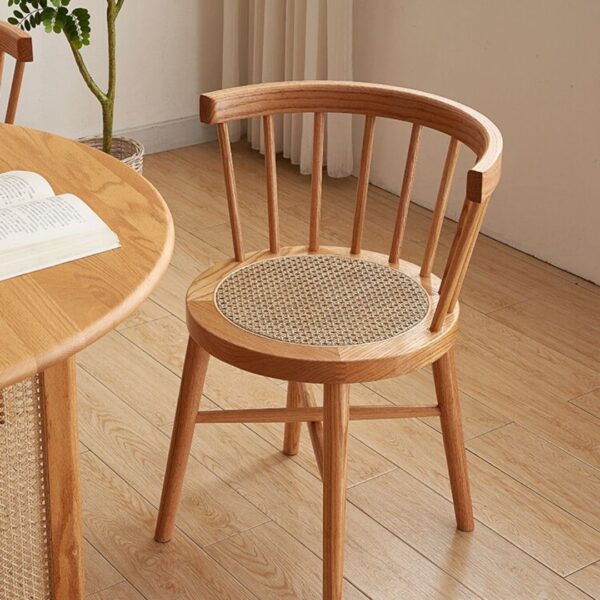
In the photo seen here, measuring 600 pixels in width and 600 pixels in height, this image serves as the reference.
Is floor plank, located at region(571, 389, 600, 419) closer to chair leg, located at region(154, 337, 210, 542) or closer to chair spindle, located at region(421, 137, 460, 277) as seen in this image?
chair spindle, located at region(421, 137, 460, 277)

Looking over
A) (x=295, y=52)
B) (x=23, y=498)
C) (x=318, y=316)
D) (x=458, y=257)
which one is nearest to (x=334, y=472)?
(x=318, y=316)

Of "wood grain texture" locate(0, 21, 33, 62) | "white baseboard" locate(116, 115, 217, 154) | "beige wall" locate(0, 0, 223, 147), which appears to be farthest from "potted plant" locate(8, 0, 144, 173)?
"wood grain texture" locate(0, 21, 33, 62)

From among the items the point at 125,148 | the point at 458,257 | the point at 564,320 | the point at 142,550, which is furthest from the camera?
→ the point at 125,148

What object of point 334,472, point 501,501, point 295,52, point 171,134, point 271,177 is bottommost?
point 171,134

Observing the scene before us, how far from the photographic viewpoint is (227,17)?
A: 3717 millimetres

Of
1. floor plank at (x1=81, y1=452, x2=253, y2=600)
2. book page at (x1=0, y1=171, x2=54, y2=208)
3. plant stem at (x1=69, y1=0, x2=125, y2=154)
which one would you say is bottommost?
floor plank at (x1=81, y1=452, x2=253, y2=600)

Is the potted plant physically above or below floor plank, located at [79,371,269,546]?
above

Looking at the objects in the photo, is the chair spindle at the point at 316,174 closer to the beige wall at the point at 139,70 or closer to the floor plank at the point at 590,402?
the floor plank at the point at 590,402

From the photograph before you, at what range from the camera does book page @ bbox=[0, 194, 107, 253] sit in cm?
120

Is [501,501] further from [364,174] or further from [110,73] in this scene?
[110,73]

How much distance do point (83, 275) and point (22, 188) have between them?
0.74 ft

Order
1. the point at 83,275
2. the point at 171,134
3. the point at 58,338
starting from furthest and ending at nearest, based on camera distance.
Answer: the point at 171,134 → the point at 83,275 → the point at 58,338

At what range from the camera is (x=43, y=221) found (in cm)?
123

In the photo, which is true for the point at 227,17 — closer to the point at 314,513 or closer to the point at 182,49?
the point at 182,49
